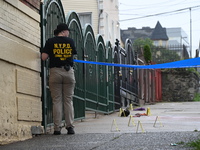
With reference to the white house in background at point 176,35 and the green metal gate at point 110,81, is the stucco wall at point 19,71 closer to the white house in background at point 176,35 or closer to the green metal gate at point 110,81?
the green metal gate at point 110,81

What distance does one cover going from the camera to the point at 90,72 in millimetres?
14352

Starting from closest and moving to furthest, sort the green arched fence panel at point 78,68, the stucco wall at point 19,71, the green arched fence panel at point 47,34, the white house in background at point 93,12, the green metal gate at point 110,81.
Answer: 1. the stucco wall at point 19,71
2. the green arched fence panel at point 47,34
3. the green arched fence panel at point 78,68
4. the green metal gate at point 110,81
5. the white house in background at point 93,12

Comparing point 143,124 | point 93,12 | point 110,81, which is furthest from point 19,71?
point 93,12

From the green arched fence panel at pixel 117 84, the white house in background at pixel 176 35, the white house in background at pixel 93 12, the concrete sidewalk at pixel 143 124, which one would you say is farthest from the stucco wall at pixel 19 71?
the white house in background at pixel 176 35

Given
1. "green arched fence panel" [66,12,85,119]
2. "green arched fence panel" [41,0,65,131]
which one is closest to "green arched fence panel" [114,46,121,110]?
"green arched fence panel" [66,12,85,119]

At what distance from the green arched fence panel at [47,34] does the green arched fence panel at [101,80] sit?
516cm

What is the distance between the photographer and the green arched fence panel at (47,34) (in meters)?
9.38

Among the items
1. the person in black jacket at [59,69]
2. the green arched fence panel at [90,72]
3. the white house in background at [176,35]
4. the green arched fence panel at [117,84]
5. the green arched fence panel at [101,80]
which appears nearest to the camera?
the person in black jacket at [59,69]

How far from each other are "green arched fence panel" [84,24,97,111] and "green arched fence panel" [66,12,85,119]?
0.42 metres

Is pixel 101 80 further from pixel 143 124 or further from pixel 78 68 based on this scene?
pixel 143 124

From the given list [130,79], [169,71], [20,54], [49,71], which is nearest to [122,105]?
[130,79]

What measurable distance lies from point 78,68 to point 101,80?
342cm

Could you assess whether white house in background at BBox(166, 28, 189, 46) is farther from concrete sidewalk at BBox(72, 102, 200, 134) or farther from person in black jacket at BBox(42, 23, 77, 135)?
person in black jacket at BBox(42, 23, 77, 135)

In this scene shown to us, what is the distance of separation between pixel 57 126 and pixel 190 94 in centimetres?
2577
